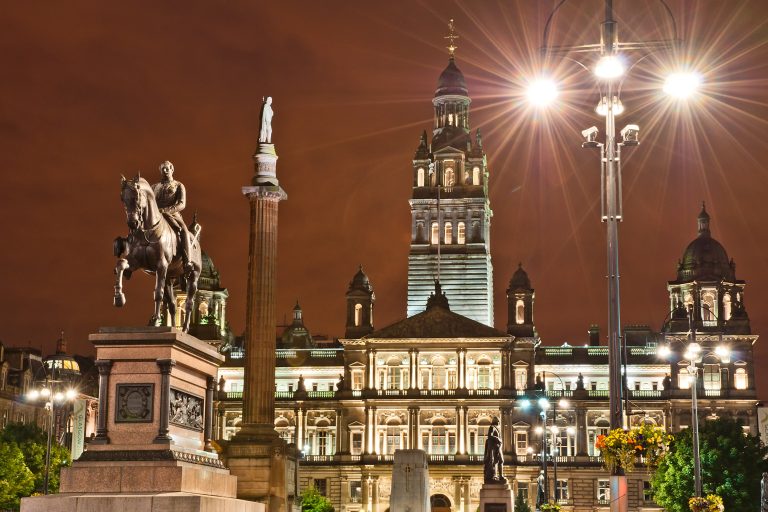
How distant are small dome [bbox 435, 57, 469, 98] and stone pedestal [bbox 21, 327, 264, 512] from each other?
104 meters

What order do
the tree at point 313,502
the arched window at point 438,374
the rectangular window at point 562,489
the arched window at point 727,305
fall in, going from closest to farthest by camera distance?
the tree at point 313,502
the rectangular window at point 562,489
the arched window at point 727,305
the arched window at point 438,374

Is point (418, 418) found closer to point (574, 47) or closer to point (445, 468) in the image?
point (445, 468)

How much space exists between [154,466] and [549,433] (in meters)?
91.9

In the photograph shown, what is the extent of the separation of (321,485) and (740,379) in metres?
38.5

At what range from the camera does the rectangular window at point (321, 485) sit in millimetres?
106375

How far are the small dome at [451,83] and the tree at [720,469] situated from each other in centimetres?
5621

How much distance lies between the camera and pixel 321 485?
107 metres

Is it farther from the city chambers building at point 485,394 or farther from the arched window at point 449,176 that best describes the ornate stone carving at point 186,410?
the arched window at point 449,176

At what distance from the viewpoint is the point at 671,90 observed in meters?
23.2

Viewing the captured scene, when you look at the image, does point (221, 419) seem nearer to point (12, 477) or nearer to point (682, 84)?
point (12, 477)

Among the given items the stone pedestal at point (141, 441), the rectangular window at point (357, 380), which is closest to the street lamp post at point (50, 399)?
the stone pedestal at point (141, 441)

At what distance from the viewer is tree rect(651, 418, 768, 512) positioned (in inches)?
2761

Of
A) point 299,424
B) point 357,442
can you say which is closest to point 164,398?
point 357,442

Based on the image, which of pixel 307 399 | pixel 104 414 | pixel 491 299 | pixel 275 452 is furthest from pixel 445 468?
pixel 104 414
